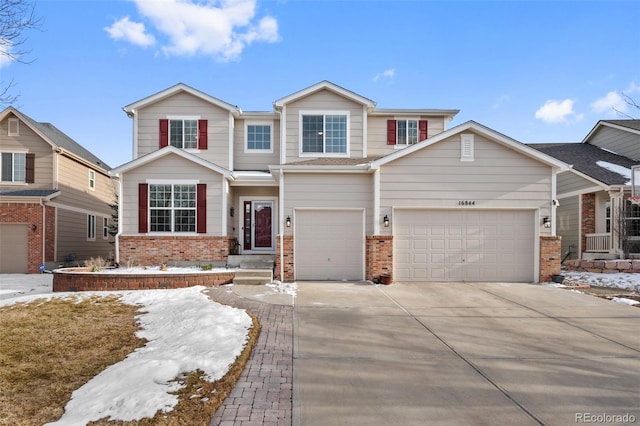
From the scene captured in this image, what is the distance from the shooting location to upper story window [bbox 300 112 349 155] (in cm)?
1449

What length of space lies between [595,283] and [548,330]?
264 inches

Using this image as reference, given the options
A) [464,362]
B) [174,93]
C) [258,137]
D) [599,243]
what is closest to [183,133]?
[174,93]

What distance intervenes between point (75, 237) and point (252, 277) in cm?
1203

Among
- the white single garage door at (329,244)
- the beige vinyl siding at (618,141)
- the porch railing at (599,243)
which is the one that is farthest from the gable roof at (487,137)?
the beige vinyl siding at (618,141)

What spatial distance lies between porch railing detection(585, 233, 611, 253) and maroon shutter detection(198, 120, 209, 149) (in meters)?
16.3

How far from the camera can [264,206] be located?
14695mm

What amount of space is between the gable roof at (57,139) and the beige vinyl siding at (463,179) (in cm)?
1492

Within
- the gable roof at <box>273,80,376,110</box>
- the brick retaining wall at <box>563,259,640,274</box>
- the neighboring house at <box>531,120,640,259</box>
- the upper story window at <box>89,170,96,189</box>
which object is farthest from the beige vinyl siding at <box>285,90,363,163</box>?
the upper story window at <box>89,170,96,189</box>

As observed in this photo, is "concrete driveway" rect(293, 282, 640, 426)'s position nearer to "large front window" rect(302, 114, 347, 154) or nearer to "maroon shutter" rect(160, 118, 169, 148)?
"large front window" rect(302, 114, 347, 154)

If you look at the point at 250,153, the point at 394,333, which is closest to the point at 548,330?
the point at 394,333

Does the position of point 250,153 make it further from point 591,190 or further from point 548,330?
point 591,190

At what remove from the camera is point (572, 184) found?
1597cm

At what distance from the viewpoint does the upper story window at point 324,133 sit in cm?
1449

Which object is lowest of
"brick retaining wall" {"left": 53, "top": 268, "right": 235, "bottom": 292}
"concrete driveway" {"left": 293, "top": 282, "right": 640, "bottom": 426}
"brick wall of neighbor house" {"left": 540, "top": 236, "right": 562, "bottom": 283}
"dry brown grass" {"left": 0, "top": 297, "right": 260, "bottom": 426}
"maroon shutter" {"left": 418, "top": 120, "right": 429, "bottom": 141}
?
"dry brown grass" {"left": 0, "top": 297, "right": 260, "bottom": 426}
